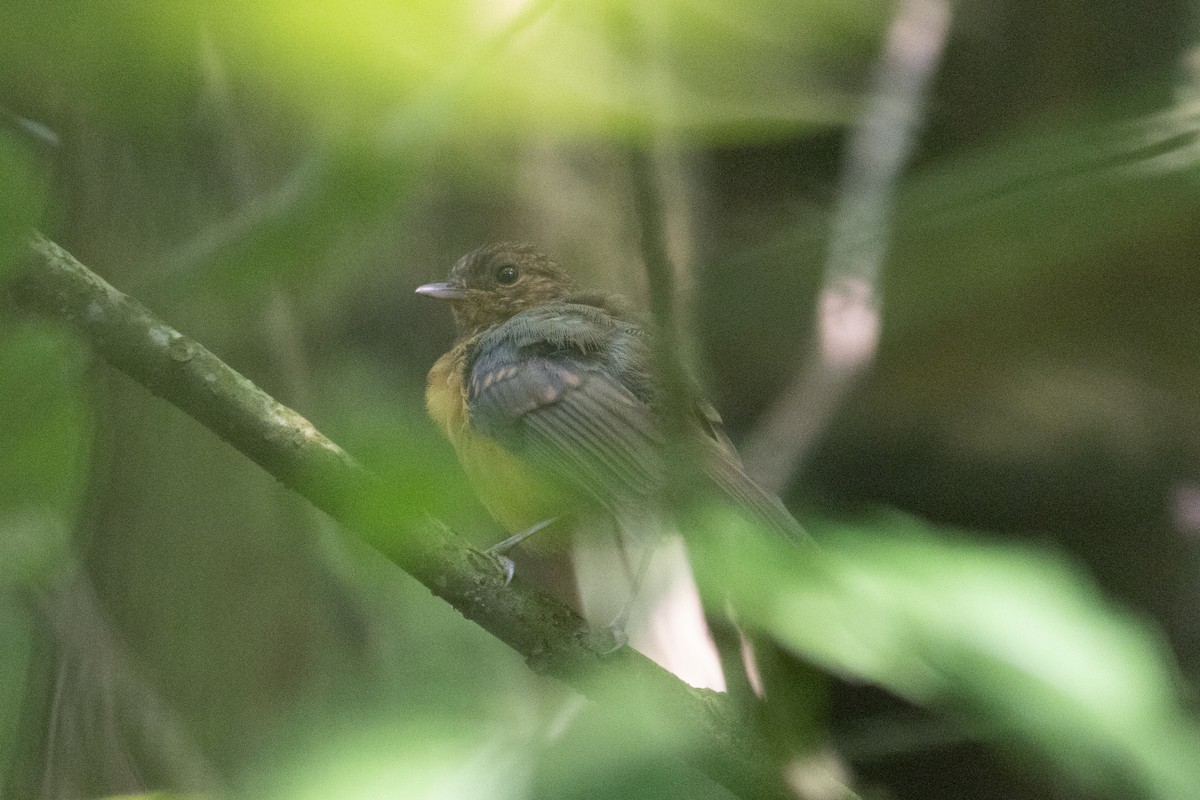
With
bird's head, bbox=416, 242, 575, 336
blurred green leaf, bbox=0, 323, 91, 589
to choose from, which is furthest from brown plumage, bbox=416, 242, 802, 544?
blurred green leaf, bbox=0, 323, 91, 589

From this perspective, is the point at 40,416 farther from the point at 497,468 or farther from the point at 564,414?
the point at 564,414

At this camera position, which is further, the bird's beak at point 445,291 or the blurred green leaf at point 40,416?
the bird's beak at point 445,291

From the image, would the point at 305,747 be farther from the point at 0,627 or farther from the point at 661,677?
the point at 661,677

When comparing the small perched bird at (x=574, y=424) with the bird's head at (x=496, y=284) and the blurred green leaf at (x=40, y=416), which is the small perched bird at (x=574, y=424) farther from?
the blurred green leaf at (x=40, y=416)

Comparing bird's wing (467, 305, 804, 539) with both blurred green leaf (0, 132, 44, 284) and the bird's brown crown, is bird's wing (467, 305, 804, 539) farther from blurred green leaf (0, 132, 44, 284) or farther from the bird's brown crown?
blurred green leaf (0, 132, 44, 284)

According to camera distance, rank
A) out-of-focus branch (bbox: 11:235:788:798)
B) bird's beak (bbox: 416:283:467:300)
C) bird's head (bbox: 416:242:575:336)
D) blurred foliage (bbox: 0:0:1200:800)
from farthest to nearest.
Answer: bird's head (bbox: 416:242:575:336)
bird's beak (bbox: 416:283:467:300)
out-of-focus branch (bbox: 11:235:788:798)
blurred foliage (bbox: 0:0:1200:800)

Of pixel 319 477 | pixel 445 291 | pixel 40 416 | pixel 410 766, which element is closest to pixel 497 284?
pixel 445 291

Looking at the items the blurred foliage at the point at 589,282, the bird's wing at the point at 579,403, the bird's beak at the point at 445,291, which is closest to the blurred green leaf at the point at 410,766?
the blurred foliage at the point at 589,282
